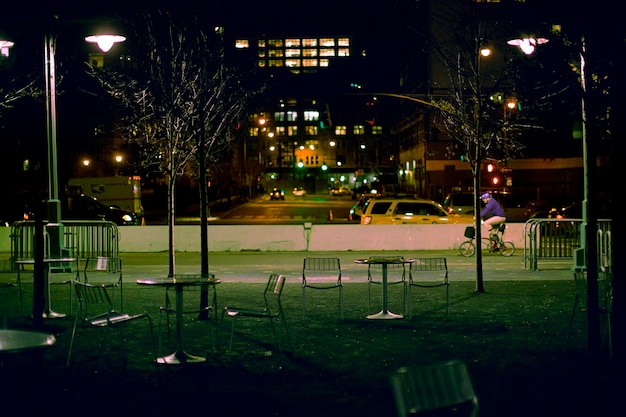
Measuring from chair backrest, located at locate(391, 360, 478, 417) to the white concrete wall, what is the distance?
21.1 meters

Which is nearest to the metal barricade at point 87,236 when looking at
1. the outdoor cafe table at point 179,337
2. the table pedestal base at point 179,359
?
the outdoor cafe table at point 179,337

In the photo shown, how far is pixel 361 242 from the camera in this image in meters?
26.5

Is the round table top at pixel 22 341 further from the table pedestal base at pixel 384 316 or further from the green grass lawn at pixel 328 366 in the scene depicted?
the table pedestal base at pixel 384 316

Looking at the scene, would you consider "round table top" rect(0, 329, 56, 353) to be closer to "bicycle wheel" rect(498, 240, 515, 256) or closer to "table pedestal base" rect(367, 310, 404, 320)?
"table pedestal base" rect(367, 310, 404, 320)

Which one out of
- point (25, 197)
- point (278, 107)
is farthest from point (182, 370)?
point (278, 107)

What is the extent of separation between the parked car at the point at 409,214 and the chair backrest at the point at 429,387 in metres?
25.3

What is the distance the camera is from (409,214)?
30578 mm

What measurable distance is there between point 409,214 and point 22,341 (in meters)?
24.5

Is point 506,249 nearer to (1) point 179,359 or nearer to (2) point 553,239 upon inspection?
(2) point 553,239

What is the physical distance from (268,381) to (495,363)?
8.01ft

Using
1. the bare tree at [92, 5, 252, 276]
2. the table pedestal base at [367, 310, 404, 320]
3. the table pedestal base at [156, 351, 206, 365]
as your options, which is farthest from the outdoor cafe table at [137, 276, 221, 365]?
the bare tree at [92, 5, 252, 276]

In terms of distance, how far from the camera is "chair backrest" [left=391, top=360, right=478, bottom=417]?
4.88 m

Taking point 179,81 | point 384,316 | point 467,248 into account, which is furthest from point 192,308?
point 467,248

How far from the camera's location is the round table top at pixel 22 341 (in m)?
6.41
